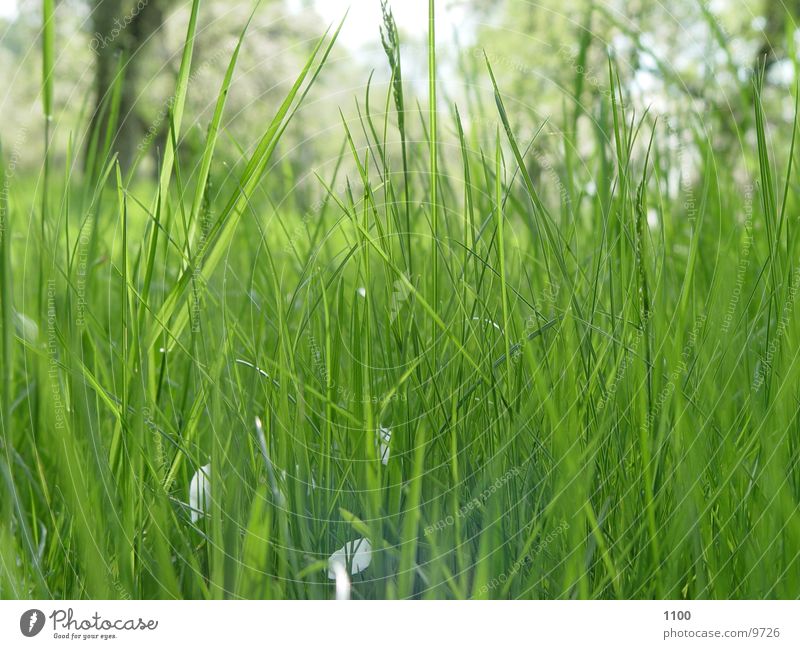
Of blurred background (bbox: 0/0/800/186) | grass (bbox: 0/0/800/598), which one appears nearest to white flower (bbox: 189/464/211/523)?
grass (bbox: 0/0/800/598)

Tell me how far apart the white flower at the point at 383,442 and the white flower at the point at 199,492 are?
0.41 feet

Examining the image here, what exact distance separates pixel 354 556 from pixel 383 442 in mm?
86

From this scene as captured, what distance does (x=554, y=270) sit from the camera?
63cm

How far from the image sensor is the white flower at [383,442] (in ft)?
1.63

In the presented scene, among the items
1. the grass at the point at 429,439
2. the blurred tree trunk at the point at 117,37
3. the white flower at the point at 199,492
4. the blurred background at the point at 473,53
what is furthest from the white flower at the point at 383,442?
the blurred tree trunk at the point at 117,37

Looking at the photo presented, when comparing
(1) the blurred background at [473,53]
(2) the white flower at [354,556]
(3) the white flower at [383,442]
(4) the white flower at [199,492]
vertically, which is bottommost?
(2) the white flower at [354,556]

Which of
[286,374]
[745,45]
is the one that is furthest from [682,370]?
[745,45]

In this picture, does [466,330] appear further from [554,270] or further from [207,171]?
[207,171]

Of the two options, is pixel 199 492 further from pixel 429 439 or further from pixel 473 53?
pixel 473 53

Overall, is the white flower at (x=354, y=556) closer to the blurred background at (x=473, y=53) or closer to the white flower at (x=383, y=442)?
the white flower at (x=383, y=442)

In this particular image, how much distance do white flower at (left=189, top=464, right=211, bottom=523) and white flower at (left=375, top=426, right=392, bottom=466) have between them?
4.9 inches

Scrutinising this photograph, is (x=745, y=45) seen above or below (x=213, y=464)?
above
